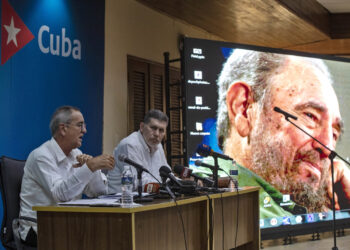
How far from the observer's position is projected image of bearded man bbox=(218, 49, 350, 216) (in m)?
5.38

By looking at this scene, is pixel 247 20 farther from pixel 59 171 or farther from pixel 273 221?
pixel 59 171

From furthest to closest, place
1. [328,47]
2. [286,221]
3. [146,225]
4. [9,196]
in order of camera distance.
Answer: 1. [328,47]
2. [286,221]
3. [9,196]
4. [146,225]

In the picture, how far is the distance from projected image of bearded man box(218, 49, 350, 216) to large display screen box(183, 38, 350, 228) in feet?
0.03

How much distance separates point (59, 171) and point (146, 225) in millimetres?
694

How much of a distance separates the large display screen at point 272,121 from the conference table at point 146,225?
1.77 meters

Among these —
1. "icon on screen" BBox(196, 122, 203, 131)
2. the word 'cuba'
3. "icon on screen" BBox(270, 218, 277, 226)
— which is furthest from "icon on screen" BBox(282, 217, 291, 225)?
the word 'cuba'

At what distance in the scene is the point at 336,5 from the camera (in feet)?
24.4

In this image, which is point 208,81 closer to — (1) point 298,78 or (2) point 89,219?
(1) point 298,78

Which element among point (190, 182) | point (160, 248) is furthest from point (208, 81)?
point (160, 248)

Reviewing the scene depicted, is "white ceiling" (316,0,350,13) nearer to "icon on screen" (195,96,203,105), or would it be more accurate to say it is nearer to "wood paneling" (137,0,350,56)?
"wood paneling" (137,0,350,56)

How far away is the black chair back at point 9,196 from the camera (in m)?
2.78

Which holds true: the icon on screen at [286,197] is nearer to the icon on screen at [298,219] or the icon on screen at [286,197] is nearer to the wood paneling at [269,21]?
the icon on screen at [298,219]

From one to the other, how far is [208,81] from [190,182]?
94.5 inches

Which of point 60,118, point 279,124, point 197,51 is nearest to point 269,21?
point 279,124
